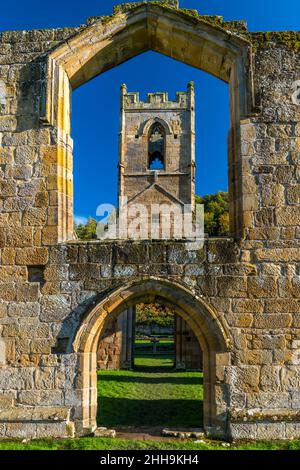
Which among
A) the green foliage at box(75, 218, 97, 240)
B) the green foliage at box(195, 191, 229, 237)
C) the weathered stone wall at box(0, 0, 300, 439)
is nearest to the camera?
the weathered stone wall at box(0, 0, 300, 439)

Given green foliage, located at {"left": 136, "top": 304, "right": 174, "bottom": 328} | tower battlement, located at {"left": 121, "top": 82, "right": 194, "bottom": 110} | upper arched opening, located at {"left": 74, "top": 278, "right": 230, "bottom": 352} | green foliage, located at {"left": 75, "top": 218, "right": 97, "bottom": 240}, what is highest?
tower battlement, located at {"left": 121, "top": 82, "right": 194, "bottom": 110}

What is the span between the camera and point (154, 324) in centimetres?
2662

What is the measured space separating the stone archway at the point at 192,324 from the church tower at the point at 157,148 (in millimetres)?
17854

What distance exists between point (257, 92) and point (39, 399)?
482 centimetres

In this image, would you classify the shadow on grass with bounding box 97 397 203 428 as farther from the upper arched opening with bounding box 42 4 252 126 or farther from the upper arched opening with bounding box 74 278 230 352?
the upper arched opening with bounding box 42 4 252 126

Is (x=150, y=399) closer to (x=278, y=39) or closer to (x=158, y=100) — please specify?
(x=278, y=39)

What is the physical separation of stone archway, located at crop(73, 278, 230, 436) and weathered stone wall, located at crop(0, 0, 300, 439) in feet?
0.08

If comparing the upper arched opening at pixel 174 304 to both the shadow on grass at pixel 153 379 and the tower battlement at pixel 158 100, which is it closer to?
the shadow on grass at pixel 153 379

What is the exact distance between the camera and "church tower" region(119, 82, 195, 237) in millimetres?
24031

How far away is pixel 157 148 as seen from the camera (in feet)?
82.3

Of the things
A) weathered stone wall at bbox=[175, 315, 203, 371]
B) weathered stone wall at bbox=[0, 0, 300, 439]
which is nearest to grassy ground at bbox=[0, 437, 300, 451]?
weathered stone wall at bbox=[0, 0, 300, 439]

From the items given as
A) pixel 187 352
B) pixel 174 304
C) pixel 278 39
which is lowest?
pixel 187 352

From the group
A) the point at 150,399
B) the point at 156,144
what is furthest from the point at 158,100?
the point at 150,399

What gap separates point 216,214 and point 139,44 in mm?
34488
